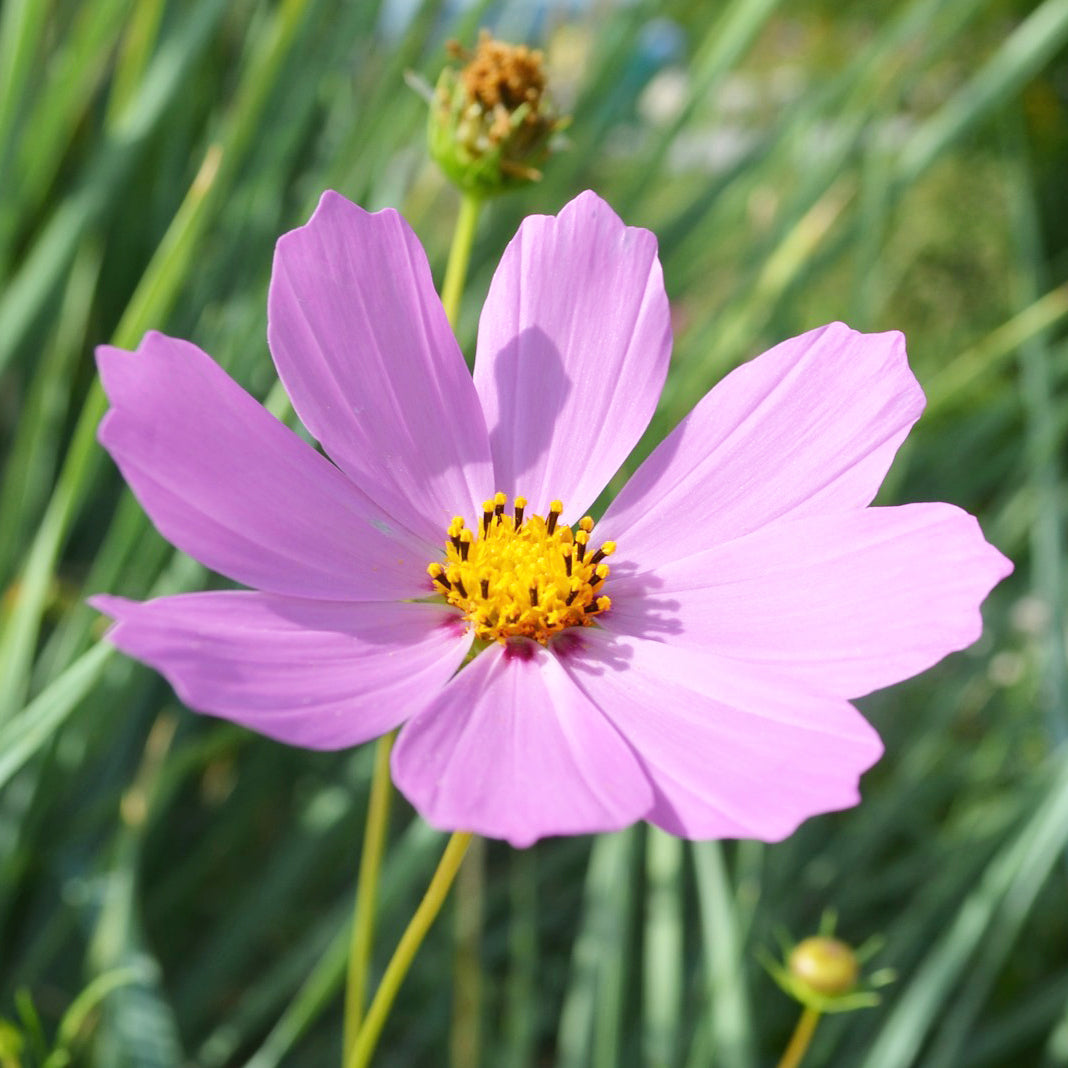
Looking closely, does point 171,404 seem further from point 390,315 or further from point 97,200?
point 97,200

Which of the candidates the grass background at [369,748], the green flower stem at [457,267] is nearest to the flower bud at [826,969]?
the grass background at [369,748]

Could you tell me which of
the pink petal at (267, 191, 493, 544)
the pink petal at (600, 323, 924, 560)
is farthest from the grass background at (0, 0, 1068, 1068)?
the pink petal at (600, 323, 924, 560)

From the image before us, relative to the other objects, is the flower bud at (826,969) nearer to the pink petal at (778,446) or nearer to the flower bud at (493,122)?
the pink petal at (778,446)

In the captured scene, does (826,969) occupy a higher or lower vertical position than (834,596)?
lower

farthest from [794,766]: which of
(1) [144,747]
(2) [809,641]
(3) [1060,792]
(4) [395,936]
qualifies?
(1) [144,747]

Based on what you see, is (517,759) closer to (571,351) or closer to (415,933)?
(415,933)

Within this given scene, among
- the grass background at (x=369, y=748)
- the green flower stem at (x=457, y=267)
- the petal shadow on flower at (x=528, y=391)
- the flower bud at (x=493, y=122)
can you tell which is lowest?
the grass background at (x=369, y=748)

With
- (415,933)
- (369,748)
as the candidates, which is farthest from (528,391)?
(369,748)
